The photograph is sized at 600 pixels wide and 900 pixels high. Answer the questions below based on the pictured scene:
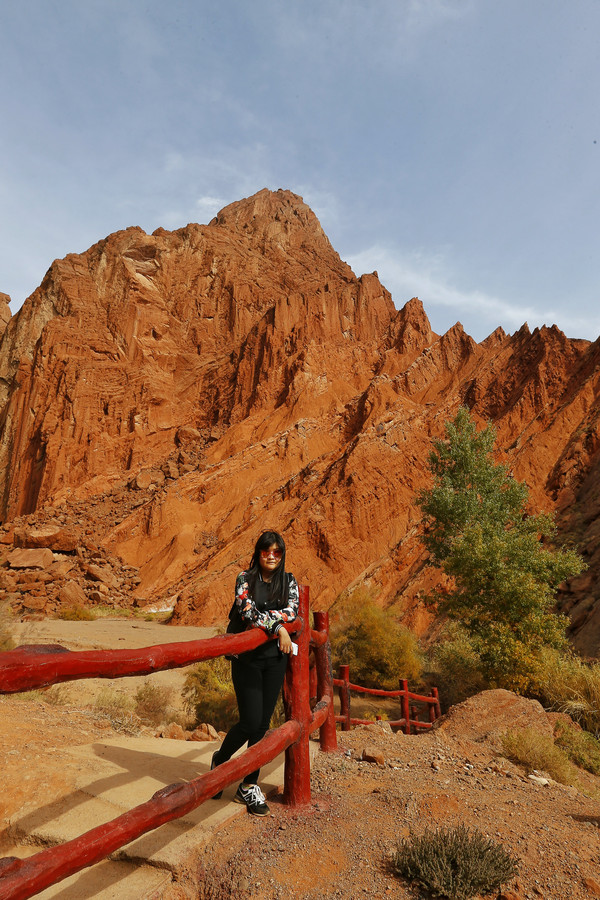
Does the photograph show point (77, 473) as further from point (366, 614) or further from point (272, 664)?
point (272, 664)

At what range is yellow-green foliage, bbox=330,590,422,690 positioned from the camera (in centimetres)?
1413

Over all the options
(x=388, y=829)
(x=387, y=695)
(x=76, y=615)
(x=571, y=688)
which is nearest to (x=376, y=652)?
(x=387, y=695)

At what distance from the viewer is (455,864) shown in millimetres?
2732

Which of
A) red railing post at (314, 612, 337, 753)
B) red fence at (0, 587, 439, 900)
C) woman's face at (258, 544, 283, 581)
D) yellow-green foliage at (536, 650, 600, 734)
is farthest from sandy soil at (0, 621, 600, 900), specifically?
yellow-green foliage at (536, 650, 600, 734)

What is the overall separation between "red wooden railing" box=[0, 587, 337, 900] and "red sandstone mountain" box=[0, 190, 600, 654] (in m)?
11.8

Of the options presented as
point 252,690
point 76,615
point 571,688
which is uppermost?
point 252,690

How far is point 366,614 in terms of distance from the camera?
1580 cm

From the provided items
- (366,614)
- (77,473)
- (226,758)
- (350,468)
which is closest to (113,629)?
(366,614)

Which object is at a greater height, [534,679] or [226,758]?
[226,758]

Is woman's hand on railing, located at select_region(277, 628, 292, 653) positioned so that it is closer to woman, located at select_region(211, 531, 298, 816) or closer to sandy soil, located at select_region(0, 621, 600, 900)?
woman, located at select_region(211, 531, 298, 816)

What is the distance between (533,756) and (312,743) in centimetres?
269

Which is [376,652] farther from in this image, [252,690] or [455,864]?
[455,864]

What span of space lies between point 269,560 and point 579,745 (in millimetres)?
6379

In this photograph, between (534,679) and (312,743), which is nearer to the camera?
(312,743)
